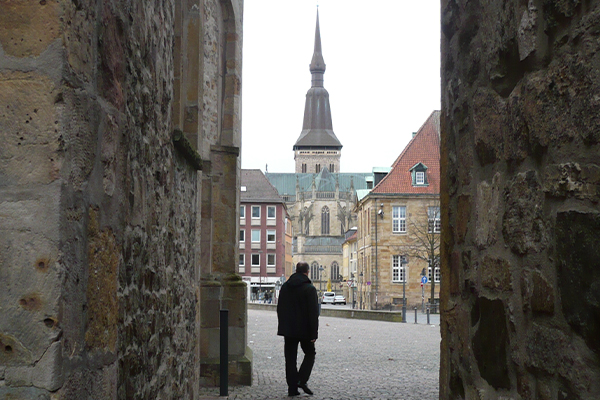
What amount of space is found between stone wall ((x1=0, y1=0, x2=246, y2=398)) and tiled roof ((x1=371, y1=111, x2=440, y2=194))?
48066 mm

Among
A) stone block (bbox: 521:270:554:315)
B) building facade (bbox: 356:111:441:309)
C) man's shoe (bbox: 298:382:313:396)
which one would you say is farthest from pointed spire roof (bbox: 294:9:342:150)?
stone block (bbox: 521:270:554:315)

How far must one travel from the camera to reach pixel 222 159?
1202 cm

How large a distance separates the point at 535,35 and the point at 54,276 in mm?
2064

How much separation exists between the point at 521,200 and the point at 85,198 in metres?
1.78

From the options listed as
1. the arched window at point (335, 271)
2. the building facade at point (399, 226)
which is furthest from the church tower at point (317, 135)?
the building facade at point (399, 226)

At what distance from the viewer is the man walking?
9.74 m

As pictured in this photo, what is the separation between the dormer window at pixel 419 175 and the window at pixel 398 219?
6.37ft

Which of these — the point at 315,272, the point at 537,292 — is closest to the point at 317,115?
the point at 315,272

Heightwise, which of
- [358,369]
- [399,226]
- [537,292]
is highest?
[399,226]

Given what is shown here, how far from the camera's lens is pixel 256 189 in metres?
82.8

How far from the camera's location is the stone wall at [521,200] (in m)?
2.81

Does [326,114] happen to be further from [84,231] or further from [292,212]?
[84,231]

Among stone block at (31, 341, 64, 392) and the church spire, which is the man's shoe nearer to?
stone block at (31, 341, 64, 392)

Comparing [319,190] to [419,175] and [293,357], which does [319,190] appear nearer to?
[419,175]
